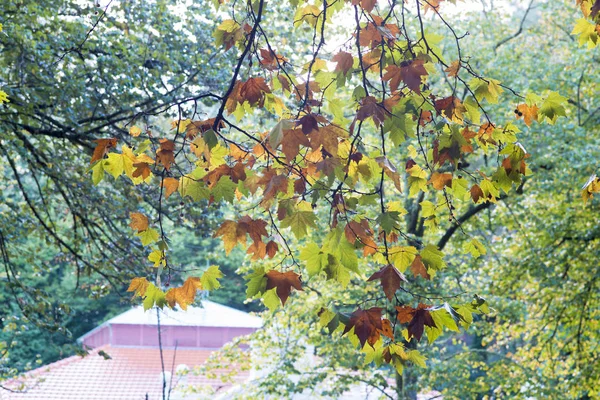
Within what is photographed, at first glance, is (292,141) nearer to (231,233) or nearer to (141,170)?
(231,233)

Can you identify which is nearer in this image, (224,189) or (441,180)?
(224,189)

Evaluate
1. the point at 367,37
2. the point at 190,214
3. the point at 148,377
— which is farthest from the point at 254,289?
the point at 148,377

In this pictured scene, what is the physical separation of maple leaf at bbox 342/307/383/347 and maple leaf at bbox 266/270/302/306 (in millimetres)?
163

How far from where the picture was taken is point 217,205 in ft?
16.7

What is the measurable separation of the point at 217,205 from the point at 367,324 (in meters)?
3.50

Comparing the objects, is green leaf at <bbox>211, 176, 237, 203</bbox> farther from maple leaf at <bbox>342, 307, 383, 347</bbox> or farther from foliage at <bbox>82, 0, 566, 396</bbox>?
maple leaf at <bbox>342, 307, 383, 347</bbox>

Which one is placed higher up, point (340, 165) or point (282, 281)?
point (340, 165)

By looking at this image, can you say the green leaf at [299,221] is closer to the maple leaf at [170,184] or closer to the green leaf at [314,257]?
the green leaf at [314,257]

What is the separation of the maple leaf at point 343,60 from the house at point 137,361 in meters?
7.57

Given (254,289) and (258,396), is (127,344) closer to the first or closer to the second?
(258,396)

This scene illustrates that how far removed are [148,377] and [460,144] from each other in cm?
1593

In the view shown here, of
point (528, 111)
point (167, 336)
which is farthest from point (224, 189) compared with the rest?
point (167, 336)

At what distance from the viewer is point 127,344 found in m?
21.2

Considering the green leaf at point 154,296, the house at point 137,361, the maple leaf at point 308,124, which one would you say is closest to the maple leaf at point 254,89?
the maple leaf at point 308,124
